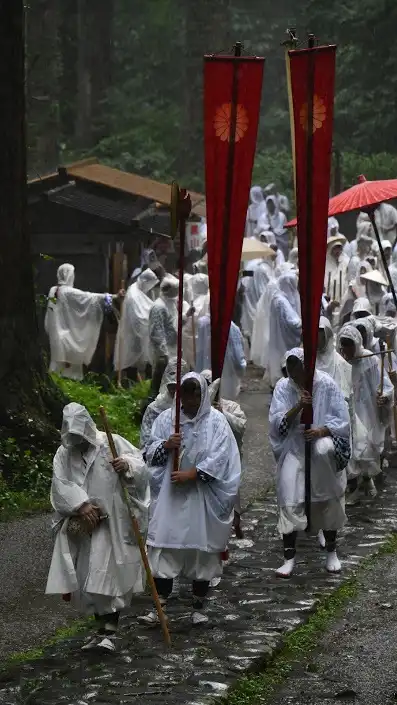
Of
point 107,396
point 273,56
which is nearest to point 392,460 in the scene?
point 107,396

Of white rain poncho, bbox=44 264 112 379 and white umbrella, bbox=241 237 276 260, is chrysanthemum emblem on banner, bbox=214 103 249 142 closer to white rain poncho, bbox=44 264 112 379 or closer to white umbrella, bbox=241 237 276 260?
white rain poncho, bbox=44 264 112 379

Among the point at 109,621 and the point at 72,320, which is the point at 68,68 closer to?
the point at 72,320

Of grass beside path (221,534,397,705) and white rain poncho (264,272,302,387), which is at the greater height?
white rain poncho (264,272,302,387)

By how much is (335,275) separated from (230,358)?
358 inches

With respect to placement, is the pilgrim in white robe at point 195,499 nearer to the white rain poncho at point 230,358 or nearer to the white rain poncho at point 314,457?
the white rain poncho at point 314,457

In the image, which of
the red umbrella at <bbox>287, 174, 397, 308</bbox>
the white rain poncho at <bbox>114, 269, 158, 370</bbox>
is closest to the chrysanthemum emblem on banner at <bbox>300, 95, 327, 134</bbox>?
the red umbrella at <bbox>287, 174, 397, 308</bbox>

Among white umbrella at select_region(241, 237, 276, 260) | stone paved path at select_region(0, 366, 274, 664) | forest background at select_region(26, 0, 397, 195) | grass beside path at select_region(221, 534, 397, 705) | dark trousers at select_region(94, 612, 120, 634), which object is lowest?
stone paved path at select_region(0, 366, 274, 664)

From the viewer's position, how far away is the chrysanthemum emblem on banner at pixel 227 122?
11.6m

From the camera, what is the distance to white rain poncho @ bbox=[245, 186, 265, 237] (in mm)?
37469

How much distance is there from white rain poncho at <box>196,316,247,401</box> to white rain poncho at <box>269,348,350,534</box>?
155 inches

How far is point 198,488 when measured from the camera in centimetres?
1032

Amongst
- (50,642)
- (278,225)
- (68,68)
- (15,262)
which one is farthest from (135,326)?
(68,68)

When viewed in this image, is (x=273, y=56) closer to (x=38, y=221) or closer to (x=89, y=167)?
(x=89, y=167)

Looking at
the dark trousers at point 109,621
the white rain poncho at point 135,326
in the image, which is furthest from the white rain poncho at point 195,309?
the dark trousers at point 109,621
